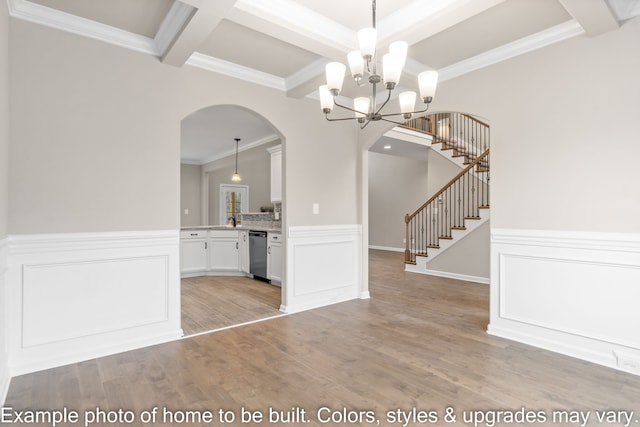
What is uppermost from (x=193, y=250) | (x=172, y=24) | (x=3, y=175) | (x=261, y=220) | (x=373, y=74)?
(x=172, y=24)

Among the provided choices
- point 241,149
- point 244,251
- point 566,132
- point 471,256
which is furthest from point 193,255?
point 566,132

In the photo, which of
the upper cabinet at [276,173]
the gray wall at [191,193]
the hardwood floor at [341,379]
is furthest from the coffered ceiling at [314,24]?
the gray wall at [191,193]

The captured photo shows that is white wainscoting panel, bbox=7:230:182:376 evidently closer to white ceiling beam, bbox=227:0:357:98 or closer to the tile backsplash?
white ceiling beam, bbox=227:0:357:98

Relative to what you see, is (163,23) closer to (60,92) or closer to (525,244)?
(60,92)

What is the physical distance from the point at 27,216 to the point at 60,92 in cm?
99

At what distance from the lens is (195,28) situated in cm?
257

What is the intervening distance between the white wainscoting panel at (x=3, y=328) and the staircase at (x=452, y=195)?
5.98m

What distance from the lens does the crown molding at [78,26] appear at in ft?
8.30

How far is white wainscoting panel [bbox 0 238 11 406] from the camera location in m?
2.22

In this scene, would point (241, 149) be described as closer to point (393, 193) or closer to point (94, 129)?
point (393, 193)

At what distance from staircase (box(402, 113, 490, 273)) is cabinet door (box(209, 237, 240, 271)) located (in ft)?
11.2

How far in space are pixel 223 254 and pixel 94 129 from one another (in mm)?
3831

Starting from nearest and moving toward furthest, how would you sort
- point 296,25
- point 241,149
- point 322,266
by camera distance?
point 296,25 < point 322,266 < point 241,149

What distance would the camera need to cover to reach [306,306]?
13.7 feet
